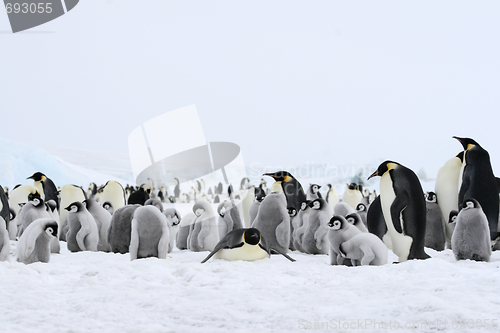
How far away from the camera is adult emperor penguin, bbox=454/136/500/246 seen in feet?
17.0

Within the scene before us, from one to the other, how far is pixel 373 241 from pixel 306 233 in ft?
4.58

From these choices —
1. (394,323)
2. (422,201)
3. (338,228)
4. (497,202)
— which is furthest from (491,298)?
(497,202)

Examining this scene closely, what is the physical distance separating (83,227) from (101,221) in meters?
0.33

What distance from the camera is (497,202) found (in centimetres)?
532

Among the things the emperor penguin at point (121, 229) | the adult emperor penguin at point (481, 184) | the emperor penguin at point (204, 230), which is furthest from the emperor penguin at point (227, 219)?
the adult emperor penguin at point (481, 184)

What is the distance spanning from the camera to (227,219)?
18.6ft

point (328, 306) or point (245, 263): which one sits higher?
point (328, 306)

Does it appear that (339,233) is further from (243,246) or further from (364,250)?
(243,246)

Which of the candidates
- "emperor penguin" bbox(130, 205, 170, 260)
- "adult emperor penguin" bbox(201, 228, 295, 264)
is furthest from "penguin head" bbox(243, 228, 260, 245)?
"emperor penguin" bbox(130, 205, 170, 260)

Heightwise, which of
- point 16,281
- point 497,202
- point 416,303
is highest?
point 16,281

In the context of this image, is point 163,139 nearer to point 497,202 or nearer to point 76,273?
point 76,273

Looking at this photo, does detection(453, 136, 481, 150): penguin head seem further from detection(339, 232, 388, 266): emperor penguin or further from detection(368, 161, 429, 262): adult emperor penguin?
detection(339, 232, 388, 266): emperor penguin

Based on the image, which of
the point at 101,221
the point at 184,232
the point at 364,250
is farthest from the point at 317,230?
the point at 101,221

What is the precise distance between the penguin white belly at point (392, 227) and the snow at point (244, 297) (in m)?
0.78
